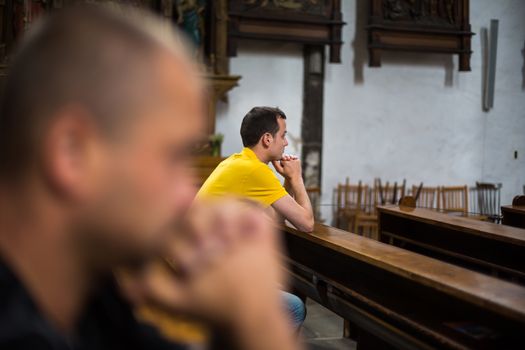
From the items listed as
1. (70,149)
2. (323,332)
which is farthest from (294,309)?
(70,149)

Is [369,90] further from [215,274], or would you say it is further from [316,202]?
[215,274]

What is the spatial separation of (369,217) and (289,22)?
2869mm

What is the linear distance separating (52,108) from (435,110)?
9822 millimetres

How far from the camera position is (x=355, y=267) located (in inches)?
146

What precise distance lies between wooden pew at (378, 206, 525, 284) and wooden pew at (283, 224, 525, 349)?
1.02 meters

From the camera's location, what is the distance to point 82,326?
903 mm

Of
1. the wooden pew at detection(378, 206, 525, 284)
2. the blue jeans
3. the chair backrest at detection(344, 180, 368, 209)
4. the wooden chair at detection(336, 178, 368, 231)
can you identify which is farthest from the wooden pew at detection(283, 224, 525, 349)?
the chair backrest at detection(344, 180, 368, 209)

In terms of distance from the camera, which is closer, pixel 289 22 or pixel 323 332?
pixel 323 332

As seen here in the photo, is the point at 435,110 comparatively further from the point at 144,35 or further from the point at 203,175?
the point at 144,35

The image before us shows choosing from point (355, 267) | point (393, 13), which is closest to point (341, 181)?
point (393, 13)

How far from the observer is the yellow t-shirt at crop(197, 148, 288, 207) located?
394 cm

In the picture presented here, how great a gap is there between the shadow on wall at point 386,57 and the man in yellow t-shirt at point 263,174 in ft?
18.0

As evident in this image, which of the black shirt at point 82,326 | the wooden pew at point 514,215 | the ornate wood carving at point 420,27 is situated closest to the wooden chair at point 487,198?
the ornate wood carving at point 420,27

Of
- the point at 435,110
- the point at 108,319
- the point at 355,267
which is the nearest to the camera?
the point at 108,319
